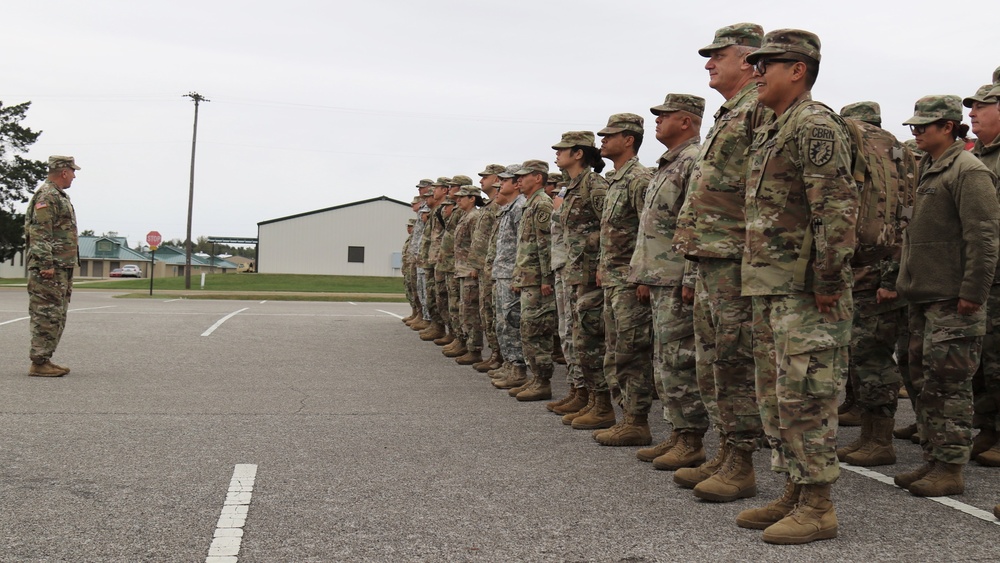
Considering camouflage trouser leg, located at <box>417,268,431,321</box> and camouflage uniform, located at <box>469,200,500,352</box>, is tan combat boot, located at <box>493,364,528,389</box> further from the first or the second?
camouflage trouser leg, located at <box>417,268,431,321</box>

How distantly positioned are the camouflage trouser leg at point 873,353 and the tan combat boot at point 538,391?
10.1ft

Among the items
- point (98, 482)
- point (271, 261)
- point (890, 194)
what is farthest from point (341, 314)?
point (271, 261)

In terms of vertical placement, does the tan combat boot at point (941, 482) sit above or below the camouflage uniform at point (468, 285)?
below

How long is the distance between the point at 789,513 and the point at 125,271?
96602mm

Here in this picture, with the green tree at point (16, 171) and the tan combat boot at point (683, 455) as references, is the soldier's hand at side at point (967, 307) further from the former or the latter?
the green tree at point (16, 171)

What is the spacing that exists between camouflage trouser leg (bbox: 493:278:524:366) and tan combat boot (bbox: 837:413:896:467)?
13.5ft

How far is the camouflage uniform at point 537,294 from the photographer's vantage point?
8.52m

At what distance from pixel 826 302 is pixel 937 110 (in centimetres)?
227

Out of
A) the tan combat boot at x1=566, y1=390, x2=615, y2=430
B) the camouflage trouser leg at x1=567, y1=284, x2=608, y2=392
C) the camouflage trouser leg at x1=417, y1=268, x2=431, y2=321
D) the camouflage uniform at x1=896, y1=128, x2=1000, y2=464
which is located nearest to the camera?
the camouflage uniform at x1=896, y1=128, x2=1000, y2=464

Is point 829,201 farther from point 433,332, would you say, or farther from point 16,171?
point 16,171

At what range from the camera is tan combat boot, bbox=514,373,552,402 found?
8477 millimetres

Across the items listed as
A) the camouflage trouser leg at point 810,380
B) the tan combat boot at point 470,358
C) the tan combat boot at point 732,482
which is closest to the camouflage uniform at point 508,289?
the tan combat boot at point 470,358

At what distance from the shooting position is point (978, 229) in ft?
17.2

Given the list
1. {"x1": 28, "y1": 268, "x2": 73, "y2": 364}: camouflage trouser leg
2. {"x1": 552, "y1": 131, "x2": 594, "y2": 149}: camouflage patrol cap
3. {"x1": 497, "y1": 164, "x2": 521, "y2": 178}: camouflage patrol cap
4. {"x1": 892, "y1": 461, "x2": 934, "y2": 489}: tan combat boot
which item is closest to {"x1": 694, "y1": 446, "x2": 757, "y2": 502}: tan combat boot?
{"x1": 892, "y1": 461, "x2": 934, "y2": 489}: tan combat boot
